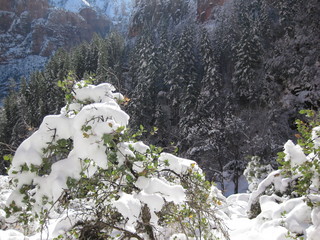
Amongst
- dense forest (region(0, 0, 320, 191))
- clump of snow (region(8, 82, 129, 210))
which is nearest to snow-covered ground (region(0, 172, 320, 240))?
clump of snow (region(8, 82, 129, 210))

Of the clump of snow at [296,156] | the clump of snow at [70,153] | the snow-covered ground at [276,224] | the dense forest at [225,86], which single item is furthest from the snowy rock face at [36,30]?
the clump of snow at [70,153]

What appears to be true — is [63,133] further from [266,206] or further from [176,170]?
[266,206]

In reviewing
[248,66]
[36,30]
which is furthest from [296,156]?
[36,30]

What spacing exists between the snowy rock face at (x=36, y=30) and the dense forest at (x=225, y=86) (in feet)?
259

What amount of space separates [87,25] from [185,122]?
407 feet

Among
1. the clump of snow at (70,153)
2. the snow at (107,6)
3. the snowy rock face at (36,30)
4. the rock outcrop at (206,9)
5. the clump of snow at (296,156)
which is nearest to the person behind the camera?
the clump of snow at (70,153)

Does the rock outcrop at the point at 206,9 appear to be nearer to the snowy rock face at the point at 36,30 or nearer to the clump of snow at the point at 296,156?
→ the clump of snow at the point at 296,156

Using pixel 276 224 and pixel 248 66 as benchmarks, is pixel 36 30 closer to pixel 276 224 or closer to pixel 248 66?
pixel 248 66

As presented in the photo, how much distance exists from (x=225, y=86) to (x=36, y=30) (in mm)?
118498

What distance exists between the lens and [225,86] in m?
41.5

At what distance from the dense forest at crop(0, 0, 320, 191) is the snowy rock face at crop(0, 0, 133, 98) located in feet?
259

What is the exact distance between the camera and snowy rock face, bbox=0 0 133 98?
12325cm

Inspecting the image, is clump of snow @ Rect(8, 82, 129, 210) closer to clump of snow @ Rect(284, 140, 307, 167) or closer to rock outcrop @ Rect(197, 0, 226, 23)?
clump of snow @ Rect(284, 140, 307, 167)

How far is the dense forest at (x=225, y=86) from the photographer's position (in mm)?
27062
